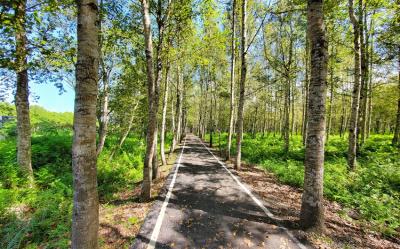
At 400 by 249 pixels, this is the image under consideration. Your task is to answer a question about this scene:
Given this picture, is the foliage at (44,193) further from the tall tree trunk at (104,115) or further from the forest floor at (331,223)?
the forest floor at (331,223)

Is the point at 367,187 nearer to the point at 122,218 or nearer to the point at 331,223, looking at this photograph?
the point at 331,223

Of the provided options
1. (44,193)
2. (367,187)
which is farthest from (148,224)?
(367,187)

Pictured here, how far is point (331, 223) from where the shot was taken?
220 inches

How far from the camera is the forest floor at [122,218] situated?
468 cm

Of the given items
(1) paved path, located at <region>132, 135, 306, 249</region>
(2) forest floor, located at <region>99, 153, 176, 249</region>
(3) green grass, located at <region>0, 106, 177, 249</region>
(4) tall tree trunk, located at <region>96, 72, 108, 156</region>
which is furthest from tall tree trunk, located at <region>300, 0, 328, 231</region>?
(4) tall tree trunk, located at <region>96, 72, 108, 156</region>

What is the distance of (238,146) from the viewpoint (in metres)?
12.9

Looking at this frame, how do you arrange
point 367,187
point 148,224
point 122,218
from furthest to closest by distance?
point 367,187 → point 122,218 → point 148,224

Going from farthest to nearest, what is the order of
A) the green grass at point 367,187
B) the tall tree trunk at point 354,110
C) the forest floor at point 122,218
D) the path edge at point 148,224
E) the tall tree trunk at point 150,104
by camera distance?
the tall tree trunk at point 354,110 → the tall tree trunk at point 150,104 → the green grass at point 367,187 → the forest floor at point 122,218 → the path edge at point 148,224

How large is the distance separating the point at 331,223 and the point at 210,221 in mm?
3216

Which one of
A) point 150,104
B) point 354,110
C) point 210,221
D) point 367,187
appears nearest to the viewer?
point 210,221

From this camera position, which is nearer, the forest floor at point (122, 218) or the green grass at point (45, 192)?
the forest floor at point (122, 218)

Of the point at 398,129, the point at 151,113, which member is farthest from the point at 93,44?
the point at 398,129

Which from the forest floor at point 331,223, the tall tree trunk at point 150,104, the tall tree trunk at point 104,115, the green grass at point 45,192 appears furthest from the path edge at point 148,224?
the tall tree trunk at point 104,115

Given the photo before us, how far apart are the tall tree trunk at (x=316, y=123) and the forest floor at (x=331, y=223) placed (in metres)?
0.39
